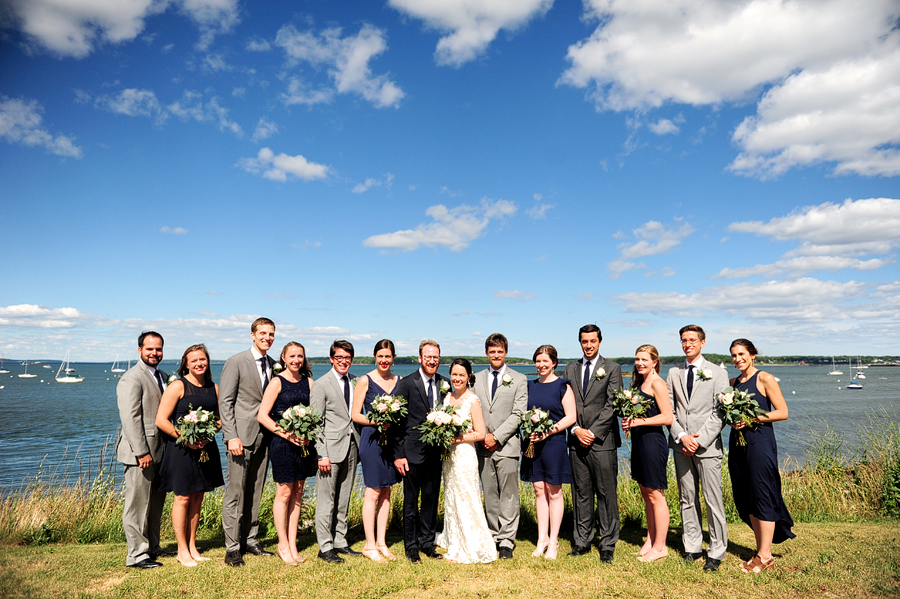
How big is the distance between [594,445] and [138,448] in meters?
5.44

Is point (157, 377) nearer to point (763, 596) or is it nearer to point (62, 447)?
point (763, 596)

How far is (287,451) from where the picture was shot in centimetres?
627

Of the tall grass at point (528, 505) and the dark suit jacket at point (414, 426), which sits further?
the tall grass at point (528, 505)

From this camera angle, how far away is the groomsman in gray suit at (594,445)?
641 centimetres

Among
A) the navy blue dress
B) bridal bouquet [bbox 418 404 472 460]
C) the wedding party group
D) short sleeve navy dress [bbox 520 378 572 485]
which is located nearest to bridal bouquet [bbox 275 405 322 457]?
the wedding party group

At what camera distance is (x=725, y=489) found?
9555 millimetres

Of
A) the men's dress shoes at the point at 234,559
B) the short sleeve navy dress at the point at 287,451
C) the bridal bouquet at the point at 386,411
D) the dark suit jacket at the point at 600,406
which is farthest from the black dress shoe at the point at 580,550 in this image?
the men's dress shoes at the point at 234,559

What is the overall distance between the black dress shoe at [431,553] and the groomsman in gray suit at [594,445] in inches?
67.1

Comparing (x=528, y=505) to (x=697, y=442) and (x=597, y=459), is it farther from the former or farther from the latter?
(x=697, y=442)

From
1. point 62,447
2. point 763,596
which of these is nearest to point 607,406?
point 763,596

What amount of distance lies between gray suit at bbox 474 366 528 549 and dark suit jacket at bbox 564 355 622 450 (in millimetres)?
688

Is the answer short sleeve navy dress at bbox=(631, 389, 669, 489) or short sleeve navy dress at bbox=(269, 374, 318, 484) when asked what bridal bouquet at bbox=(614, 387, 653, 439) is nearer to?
short sleeve navy dress at bbox=(631, 389, 669, 489)

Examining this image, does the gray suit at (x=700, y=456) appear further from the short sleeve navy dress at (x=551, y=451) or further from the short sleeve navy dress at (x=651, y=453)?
the short sleeve navy dress at (x=551, y=451)

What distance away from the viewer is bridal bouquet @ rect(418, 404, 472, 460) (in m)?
6.16
